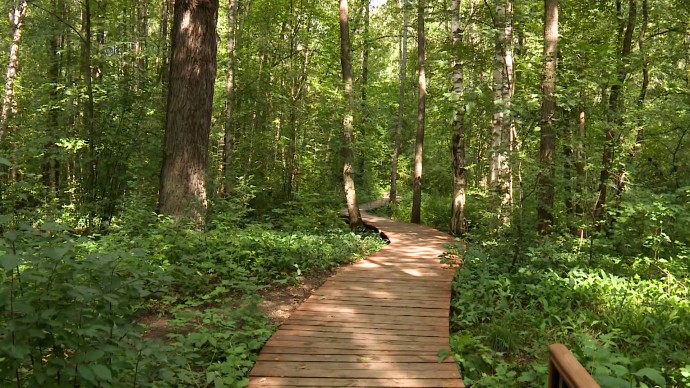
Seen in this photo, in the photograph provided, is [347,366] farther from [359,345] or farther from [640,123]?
[640,123]

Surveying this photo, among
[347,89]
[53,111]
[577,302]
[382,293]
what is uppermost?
[347,89]

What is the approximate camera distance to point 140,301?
290cm

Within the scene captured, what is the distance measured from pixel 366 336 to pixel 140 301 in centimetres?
266

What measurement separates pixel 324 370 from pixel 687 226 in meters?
6.44

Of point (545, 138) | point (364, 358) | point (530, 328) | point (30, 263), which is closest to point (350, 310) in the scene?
point (364, 358)

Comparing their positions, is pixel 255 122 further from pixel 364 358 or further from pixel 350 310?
pixel 364 358

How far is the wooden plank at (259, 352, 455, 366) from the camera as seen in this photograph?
4.21m

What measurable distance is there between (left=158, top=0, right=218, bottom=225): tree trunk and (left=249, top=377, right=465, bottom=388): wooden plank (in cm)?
486

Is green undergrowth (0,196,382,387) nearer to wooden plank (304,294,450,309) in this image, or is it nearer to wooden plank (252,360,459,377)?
wooden plank (252,360,459,377)

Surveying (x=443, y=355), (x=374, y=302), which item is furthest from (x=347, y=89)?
(x=443, y=355)

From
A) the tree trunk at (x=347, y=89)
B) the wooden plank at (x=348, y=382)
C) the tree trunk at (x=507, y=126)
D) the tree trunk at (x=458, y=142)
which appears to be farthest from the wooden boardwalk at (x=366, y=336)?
the tree trunk at (x=347, y=89)

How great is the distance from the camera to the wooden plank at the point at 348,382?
3730 mm

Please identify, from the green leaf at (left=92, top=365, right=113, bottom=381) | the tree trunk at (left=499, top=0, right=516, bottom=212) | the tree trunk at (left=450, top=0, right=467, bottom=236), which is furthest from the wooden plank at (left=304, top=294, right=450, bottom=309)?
the tree trunk at (left=450, top=0, right=467, bottom=236)

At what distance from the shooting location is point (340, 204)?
17.0m
